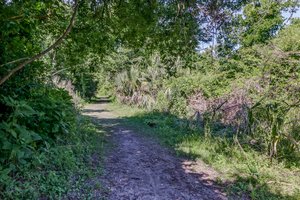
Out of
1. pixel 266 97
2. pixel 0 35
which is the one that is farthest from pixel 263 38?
pixel 0 35

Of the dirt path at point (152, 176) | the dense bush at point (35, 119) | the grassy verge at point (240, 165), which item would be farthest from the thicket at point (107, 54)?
the dirt path at point (152, 176)

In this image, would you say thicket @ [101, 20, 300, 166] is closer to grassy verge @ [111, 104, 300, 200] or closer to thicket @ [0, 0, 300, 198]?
thicket @ [0, 0, 300, 198]

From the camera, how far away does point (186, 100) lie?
38.0 feet

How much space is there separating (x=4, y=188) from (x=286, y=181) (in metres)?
4.45

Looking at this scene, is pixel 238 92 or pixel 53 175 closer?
pixel 53 175

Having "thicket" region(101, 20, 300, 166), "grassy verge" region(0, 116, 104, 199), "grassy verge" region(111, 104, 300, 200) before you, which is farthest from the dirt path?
"thicket" region(101, 20, 300, 166)

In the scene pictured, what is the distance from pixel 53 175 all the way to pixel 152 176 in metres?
1.64

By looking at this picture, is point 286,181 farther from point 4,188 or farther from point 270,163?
point 4,188

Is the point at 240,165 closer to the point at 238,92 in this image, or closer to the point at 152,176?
the point at 152,176

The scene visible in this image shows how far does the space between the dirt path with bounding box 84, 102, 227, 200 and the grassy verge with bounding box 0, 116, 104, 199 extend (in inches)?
9.7

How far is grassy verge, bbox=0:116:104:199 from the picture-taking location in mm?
2648

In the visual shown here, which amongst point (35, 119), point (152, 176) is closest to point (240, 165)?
point (152, 176)

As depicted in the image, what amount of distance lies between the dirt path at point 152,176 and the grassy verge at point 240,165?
37cm

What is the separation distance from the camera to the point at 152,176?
13.9ft
